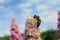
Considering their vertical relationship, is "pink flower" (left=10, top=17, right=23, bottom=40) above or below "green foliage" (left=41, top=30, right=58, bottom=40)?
above

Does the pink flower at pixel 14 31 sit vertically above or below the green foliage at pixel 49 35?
above

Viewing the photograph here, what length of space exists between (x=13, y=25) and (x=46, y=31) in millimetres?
5441

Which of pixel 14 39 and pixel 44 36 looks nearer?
pixel 14 39

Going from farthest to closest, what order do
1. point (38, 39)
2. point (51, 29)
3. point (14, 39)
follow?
point (51, 29)
point (14, 39)
point (38, 39)

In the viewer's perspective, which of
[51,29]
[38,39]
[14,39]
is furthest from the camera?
[51,29]

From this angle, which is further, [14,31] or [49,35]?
[49,35]

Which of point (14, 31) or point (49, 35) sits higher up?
point (14, 31)

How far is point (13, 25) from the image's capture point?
10.0 meters

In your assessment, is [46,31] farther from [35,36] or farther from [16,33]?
[35,36]

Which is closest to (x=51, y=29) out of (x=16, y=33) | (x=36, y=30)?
(x=16, y=33)

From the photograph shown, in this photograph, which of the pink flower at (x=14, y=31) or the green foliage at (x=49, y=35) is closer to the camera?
the pink flower at (x=14, y=31)

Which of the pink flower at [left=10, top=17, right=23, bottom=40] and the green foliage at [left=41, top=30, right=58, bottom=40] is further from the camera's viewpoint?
the green foliage at [left=41, top=30, right=58, bottom=40]

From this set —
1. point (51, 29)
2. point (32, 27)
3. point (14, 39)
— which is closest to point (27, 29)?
point (32, 27)

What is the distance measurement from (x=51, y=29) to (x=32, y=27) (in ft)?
26.3
